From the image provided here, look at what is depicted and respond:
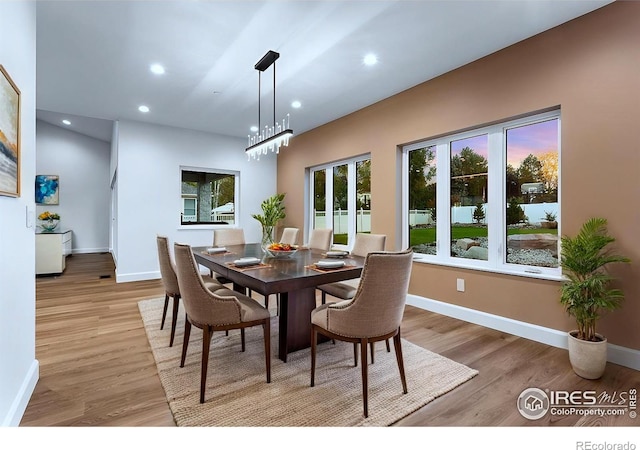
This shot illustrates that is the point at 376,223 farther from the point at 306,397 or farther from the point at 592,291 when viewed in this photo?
the point at 306,397

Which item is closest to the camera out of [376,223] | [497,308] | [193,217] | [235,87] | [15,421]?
[15,421]

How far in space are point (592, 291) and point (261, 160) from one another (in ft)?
18.6

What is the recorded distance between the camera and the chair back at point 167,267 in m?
2.56

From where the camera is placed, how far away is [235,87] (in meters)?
3.78

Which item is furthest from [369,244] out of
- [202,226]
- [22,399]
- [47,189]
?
[47,189]

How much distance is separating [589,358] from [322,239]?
2.64 m

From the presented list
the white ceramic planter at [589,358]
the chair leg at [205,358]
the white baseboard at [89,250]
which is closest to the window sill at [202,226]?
the chair leg at [205,358]

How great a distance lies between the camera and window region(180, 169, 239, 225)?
590 cm

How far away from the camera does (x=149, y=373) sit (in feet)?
7.23

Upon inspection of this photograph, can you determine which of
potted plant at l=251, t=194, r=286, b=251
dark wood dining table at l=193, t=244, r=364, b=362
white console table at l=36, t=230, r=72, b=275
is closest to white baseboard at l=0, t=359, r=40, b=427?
dark wood dining table at l=193, t=244, r=364, b=362
